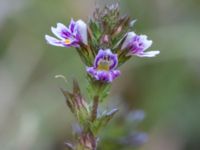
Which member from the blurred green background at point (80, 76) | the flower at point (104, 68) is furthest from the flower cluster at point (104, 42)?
the blurred green background at point (80, 76)

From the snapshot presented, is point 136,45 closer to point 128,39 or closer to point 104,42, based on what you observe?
point 128,39

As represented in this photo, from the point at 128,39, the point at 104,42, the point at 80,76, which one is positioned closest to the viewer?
the point at 104,42

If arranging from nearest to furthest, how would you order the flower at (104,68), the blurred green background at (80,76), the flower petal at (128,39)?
the flower at (104,68), the flower petal at (128,39), the blurred green background at (80,76)

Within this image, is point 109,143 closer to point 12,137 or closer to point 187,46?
point 12,137

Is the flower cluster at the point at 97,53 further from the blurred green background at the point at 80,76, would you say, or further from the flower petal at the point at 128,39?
the blurred green background at the point at 80,76

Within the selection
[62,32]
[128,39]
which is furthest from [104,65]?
[62,32]

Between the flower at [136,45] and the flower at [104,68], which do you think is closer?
the flower at [104,68]
